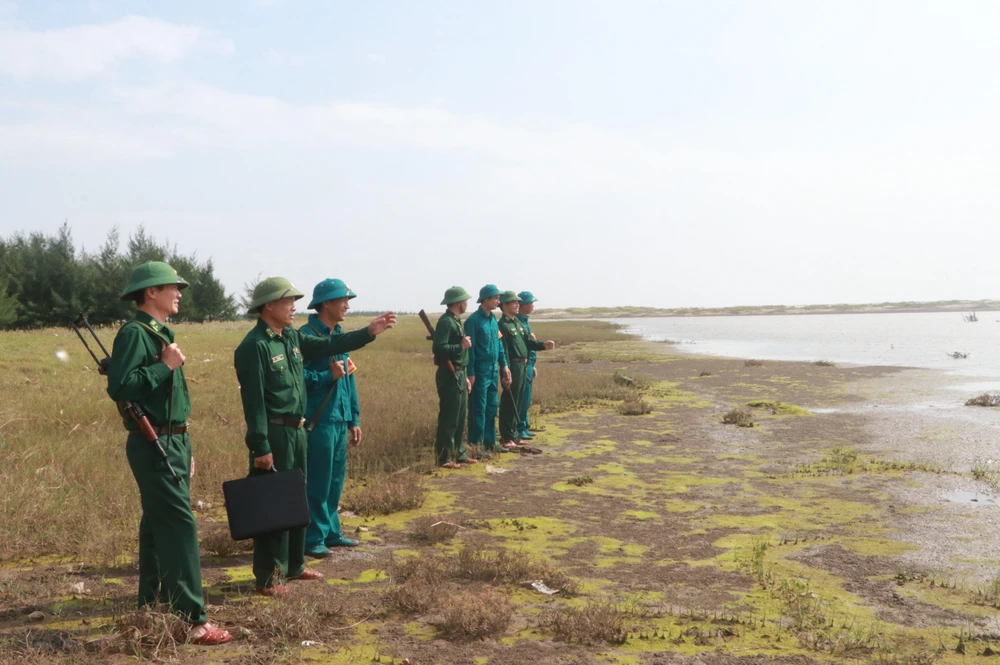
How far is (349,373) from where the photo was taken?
613 centimetres

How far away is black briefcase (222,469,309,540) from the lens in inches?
175

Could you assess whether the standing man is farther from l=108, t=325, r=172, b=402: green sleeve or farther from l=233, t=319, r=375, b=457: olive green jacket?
l=108, t=325, r=172, b=402: green sleeve

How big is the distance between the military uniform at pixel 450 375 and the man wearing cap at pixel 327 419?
314 cm

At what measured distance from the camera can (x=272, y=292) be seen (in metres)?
4.90

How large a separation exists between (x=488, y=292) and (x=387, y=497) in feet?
12.6

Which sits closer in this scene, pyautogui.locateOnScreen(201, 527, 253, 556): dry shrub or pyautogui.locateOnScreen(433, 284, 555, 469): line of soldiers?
pyautogui.locateOnScreen(201, 527, 253, 556): dry shrub

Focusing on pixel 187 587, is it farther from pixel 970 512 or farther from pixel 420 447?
pixel 970 512

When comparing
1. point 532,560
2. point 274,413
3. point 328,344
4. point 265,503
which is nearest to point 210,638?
point 265,503

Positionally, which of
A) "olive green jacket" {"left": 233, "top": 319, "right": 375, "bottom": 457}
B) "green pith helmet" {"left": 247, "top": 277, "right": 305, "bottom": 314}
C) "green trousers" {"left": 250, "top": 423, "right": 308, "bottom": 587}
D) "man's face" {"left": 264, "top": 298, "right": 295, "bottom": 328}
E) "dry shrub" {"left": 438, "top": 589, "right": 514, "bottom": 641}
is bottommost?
"dry shrub" {"left": 438, "top": 589, "right": 514, "bottom": 641}

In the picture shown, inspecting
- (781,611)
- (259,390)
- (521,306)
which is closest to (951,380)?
(521,306)

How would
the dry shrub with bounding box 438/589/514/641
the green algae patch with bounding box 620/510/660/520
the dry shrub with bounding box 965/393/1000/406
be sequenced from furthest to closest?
the dry shrub with bounding box 965/393/1000/406, the green algae patch with bounding box 620/510/660/520, the dry shrub with bounding box 438/589/514/641

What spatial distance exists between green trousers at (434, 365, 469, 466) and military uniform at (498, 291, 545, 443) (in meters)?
1.59

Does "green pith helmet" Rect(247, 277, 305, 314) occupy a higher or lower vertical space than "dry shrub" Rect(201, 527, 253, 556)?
higher

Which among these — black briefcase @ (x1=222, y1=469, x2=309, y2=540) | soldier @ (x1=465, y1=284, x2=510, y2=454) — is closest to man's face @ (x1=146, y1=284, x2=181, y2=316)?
black briefcase @ (x1=222, y1=469, x2=309, y2=540)
